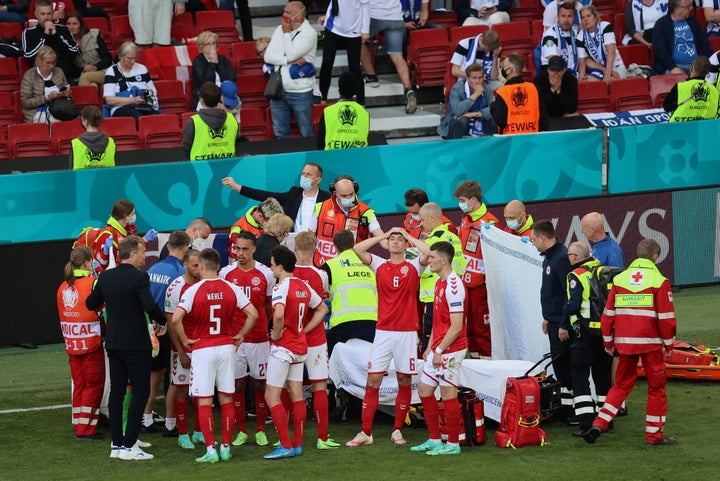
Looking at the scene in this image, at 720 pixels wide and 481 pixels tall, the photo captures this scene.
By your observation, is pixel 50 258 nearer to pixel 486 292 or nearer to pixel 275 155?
pixel 275 155

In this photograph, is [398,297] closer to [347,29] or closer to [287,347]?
[287,347]

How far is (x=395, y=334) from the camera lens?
1095cm

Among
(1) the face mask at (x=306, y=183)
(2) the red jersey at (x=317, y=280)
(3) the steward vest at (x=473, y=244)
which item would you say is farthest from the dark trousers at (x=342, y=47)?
(2) the red jersey at (x=317, y=280)

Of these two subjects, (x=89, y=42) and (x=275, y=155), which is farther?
(x=89, y=42)

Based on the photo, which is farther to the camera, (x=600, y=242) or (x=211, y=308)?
(x=600, y=242)

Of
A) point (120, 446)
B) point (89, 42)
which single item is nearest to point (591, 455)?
point (120, 446)

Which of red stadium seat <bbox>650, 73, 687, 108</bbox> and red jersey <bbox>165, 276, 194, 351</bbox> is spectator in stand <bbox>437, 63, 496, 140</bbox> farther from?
red jersey <bbox>165, 276, 194, 351</bbox>

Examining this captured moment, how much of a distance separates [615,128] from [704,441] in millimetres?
6457

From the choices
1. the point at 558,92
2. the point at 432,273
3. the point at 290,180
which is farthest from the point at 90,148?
the point at 558,92

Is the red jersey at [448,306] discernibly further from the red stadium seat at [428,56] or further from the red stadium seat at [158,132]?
the red stadium seat at [428,56]

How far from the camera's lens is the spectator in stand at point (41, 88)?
17.1 meters

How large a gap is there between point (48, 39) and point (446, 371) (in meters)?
9.60

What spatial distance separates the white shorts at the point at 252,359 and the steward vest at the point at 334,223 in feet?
7.22

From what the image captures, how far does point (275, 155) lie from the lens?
1540cm
